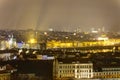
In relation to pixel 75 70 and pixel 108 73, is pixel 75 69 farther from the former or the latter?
pixel 108 73

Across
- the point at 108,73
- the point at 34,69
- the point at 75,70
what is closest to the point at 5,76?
the point at 34,69

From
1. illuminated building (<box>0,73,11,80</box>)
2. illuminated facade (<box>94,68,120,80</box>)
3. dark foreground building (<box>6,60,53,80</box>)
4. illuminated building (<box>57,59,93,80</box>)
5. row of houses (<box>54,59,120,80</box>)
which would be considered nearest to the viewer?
illuminated building (<box>0,73,11,80</box>)

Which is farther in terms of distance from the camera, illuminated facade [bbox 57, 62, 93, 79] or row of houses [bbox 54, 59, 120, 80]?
illuminated facade [bbox 57, 62, 93, 79]

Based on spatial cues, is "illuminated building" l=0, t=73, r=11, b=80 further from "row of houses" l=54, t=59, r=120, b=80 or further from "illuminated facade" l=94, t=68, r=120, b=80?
"illuminated facade" l=94, t=68, r=120, b=80

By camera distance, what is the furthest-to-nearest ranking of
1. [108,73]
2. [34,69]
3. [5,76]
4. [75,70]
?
[75,70] → [108,73] → [34,69] → [5,76]

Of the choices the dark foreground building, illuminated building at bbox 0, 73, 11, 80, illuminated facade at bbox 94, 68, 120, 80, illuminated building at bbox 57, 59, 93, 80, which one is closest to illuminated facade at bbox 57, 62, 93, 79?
illuminated building at bbox 57, 59, 93, 80

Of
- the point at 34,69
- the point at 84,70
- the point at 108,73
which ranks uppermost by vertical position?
the point at 34,69

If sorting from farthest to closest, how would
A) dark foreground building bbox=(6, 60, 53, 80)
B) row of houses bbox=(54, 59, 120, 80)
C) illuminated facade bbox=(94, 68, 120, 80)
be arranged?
row of houses bbox=(54, 59, 120, 80) → illuminated facade bbox=(94, 68, 120, 80) → dark foreground building bbox=(6, 60, 53, 80)

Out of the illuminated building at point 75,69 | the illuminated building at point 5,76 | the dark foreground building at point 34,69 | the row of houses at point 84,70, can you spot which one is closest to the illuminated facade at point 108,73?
the row of houses at point 84,70

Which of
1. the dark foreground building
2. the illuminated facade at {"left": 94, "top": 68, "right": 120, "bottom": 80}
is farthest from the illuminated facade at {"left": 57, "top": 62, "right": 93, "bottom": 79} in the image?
the dark foreground building

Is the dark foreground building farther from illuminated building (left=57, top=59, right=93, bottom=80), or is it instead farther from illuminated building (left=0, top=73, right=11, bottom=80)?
illuminated building (left=57, top=59, right=93, bottom=80)

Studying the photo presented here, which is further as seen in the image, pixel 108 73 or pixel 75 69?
pixel 75 69

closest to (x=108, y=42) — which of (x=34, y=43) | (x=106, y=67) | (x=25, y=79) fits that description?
(x=34, y=43)

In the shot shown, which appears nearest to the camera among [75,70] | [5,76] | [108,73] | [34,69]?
[5,76]
